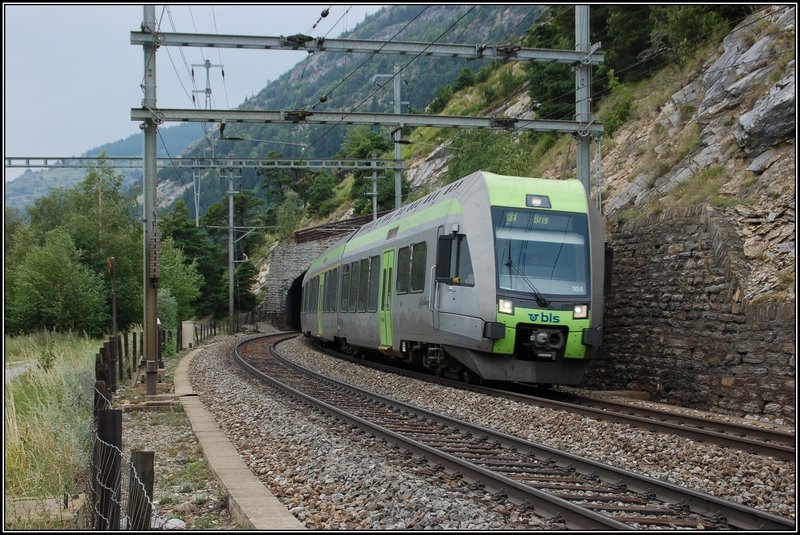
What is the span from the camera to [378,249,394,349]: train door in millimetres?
18539

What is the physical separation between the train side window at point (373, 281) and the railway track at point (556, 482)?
7.88m

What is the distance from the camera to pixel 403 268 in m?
17.7

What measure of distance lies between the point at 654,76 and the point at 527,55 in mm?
11805

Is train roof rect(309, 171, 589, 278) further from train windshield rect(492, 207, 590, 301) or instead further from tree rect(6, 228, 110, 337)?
tree rect(6, 228, 110, 337)

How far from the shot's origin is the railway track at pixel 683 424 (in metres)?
8.92

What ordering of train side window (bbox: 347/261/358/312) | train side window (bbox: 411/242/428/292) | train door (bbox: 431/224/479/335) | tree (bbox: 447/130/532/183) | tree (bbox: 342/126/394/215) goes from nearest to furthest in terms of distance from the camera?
1. train door (bbox: 431/224/479/335)
2. train side window (bbox: 411/242/428/292)
3. train side window (bbox: 347/261/358/312)
4. tree (bbox: 447/130/532/183)
5. tree (bbox: 342/126/394/215)

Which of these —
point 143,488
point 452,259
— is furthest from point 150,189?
point 143,488

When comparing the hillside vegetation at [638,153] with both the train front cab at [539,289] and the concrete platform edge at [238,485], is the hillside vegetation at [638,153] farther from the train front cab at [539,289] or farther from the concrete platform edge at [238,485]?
the concrete platform edge at [238,485]

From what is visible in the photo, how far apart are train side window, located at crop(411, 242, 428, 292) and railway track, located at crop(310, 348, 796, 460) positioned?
2.12m

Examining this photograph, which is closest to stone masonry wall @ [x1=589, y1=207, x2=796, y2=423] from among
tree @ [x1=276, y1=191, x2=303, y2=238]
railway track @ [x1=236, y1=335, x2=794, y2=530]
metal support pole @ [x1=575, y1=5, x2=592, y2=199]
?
metal support pole @ [x1=575, y1=5, x2=592, y2=199]

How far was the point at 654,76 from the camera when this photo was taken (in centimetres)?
2911

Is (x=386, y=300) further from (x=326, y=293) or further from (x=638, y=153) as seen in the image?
(x=326, y=293)

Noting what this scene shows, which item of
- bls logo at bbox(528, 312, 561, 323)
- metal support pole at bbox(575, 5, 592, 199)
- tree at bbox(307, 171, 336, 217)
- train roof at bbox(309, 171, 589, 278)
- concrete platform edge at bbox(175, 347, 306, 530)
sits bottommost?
concrete platform edge at bbox(175, 347, 306, 530)

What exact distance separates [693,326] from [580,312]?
1.85 metres
